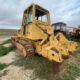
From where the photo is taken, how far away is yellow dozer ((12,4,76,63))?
5.80m

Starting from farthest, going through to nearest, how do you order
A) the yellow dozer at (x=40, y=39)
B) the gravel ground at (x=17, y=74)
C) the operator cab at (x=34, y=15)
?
the operator cab at (x=34, y=15) → the gravel ground at (x=17, y=74) → the yellow dozer at (x=40, y=39)

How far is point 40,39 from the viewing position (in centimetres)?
709

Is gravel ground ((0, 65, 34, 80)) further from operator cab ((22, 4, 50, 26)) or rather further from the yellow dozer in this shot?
operator cab ((22, 4, 50, 26))

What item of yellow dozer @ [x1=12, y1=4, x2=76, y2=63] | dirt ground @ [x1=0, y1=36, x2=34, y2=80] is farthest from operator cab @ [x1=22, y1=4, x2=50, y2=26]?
dirt ground @ [x1=0, y1=36, x2=34, y2=80]

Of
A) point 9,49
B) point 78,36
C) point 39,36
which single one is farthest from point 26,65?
point 78,36

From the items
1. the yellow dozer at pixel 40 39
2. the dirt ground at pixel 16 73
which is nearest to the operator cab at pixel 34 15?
the yellow dozer at pixel 40 39

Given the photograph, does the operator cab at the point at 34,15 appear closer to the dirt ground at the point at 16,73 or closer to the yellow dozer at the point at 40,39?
the yellow dozer at the point at 40,39

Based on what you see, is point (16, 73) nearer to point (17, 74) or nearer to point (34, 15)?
point (17, 74)

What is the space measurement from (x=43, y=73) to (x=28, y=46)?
1.41 m

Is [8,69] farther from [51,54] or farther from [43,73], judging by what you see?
[51,54]

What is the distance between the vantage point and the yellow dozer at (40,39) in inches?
228

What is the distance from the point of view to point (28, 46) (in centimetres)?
681

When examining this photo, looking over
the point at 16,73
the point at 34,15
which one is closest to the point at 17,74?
the point at 16,73

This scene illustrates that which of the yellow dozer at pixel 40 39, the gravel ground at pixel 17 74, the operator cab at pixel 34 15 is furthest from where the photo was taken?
the operator cab at pixel 34 15
